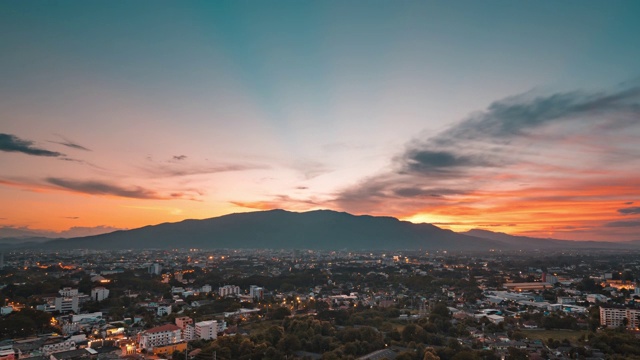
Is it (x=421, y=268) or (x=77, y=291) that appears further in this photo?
(x=421, y=268)

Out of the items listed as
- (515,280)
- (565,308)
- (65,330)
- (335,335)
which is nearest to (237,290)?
(65,330)

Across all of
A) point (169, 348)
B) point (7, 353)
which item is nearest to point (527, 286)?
point (169, 348)

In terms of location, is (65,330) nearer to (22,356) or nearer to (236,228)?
(22,356)

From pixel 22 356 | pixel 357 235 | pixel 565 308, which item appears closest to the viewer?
pixel 22 356

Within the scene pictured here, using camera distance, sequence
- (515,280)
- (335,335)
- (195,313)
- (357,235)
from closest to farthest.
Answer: (335,335), (195,313), (515,280), (357,235)

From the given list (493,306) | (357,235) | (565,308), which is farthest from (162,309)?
(357,235)

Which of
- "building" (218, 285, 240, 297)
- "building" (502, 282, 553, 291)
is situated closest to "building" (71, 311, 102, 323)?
"building" (218, 285, 240, 297)

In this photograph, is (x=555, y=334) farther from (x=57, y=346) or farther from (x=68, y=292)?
(x=68, y=292)
